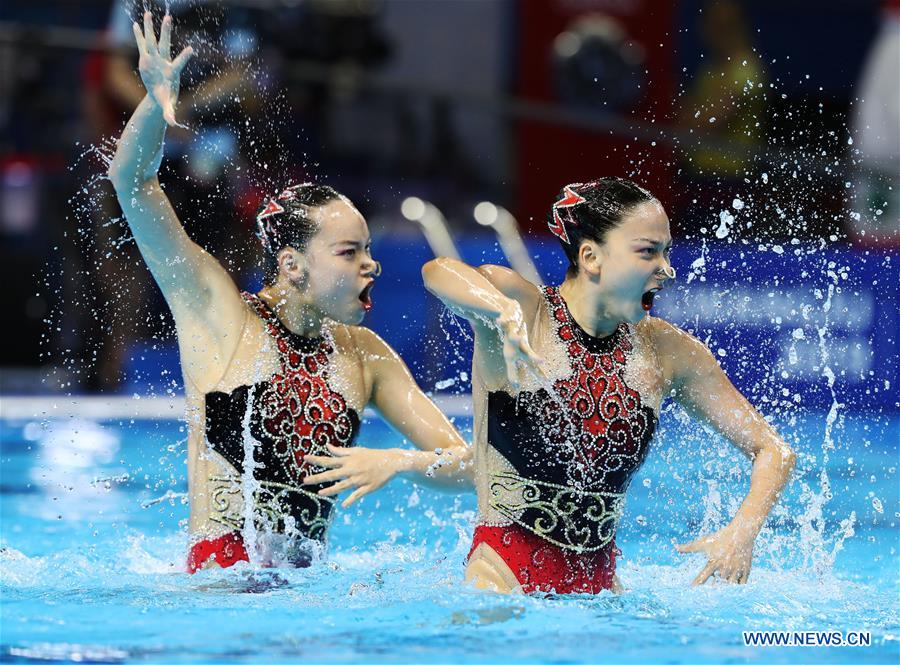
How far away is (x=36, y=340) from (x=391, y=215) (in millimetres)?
2577

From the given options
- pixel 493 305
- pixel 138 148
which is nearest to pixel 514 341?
pixel 493 305

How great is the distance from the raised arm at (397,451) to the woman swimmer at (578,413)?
19cm

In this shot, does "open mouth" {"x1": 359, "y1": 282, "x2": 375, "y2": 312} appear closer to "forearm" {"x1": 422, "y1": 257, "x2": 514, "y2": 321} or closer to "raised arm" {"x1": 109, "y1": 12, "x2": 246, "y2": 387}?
"raised arm" {"x1": 109, "y1": 12, "x2": 246, "y2": 387}

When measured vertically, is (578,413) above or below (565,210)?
below

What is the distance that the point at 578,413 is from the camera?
138 inches

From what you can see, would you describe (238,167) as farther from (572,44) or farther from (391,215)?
(572,44)

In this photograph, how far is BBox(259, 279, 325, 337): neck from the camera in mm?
3918

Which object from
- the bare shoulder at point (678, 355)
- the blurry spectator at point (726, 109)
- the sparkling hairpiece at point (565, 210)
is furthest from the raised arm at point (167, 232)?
the blurry spectator at point (726, 109)

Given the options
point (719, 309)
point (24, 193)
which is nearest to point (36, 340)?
point (24, 193)

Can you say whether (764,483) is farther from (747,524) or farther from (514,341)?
(514,341)

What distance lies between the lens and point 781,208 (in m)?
7.70

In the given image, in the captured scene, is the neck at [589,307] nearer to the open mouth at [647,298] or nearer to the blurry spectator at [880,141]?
the open mouth at [647,298]

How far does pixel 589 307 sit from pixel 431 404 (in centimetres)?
66

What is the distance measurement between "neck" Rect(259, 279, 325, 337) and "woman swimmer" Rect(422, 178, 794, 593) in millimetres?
571
